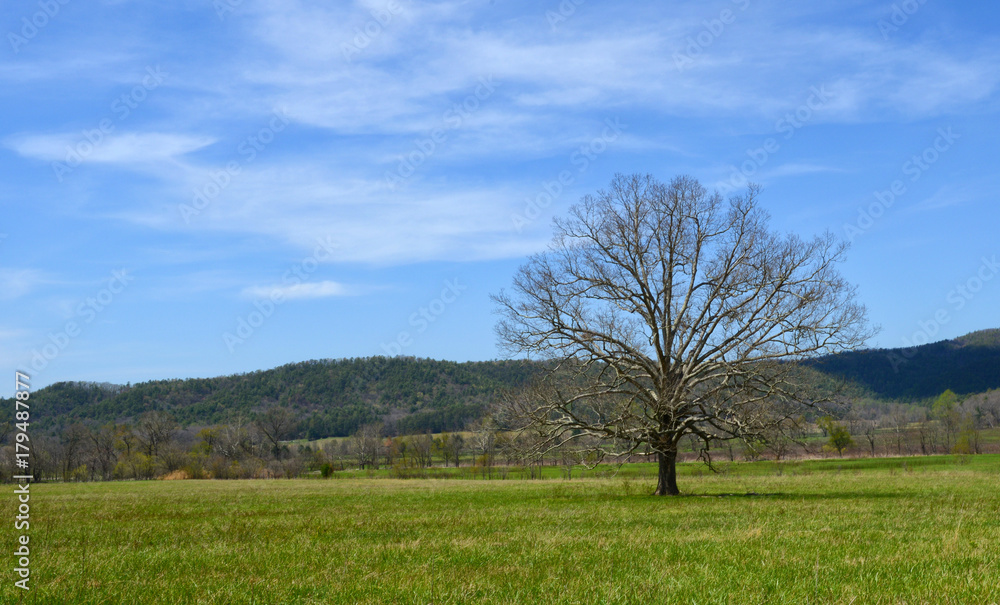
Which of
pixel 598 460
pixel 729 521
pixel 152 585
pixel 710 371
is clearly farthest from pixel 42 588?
pixel 710 371

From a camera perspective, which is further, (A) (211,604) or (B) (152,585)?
(B) (152,585)

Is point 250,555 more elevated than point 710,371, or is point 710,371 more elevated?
point 710,371

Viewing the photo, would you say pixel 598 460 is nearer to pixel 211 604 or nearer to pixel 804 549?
pixel 804 549

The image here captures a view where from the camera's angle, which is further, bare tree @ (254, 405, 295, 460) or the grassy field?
bare tree @ (254, 405, 295, 460)

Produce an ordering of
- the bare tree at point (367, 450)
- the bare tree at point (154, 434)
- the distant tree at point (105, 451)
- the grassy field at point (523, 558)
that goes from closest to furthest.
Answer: the grassy field at point (523, 558)
the distant tree at point (105, 451)
the bare tree at point (154, 434)
the bare tree at point (367, 450)

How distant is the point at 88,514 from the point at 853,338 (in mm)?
23556

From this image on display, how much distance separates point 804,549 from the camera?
9.44 meters

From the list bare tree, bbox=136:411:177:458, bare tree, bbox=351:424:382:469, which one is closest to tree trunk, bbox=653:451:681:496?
bare tree, bbox=136:411:177:458

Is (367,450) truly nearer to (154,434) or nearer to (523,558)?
(154,434)

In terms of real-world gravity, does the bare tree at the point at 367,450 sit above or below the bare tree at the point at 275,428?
below

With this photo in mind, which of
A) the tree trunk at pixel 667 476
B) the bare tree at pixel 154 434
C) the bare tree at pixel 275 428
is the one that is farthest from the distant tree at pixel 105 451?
the tree trunk at pixel 667 476

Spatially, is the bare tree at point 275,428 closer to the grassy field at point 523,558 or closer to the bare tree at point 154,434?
the bare tree at point 154,434

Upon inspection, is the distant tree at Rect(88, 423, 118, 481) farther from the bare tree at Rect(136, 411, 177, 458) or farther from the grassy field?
the grassy field

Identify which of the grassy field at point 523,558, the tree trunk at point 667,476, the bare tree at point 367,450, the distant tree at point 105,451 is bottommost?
the bare tree at point 367,450
